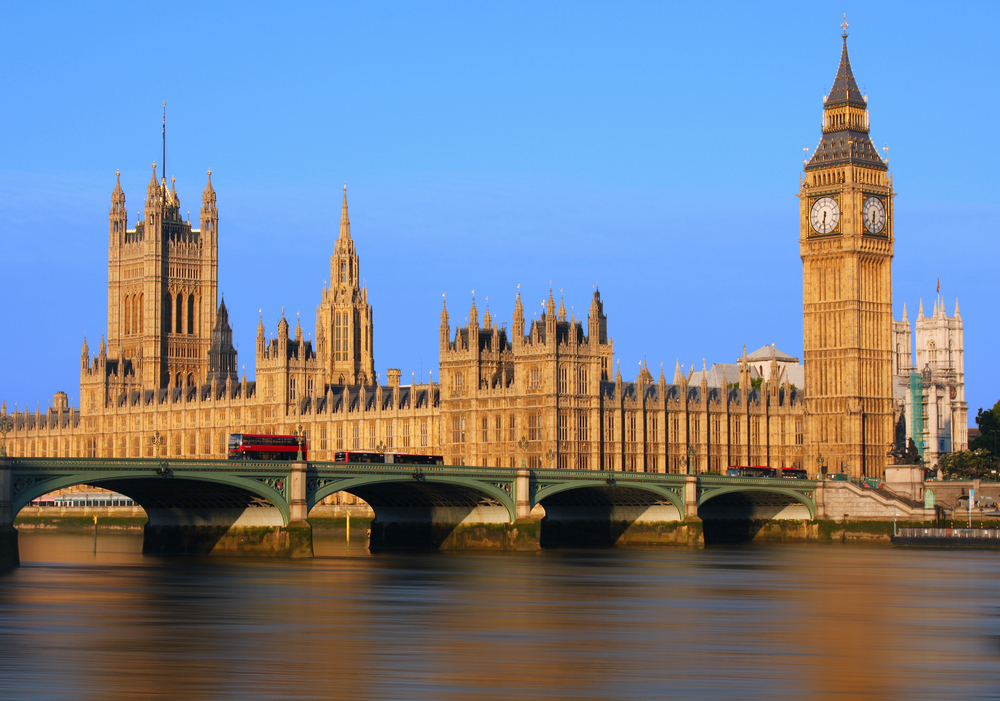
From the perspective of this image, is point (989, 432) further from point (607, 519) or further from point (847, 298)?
point (607, 519)

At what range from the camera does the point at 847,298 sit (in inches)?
4665

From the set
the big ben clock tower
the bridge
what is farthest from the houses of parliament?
the bridge

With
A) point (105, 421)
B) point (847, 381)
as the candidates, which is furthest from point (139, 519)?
point (847, 381)

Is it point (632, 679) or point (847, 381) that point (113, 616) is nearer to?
point (632, 679)

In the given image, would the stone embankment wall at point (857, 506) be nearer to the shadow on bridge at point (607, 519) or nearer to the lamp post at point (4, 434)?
the shadow on bridge at point (607, 519)

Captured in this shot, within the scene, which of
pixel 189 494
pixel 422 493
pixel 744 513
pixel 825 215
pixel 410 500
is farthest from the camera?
pixel 825 215

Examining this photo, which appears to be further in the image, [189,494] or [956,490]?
[956,490]

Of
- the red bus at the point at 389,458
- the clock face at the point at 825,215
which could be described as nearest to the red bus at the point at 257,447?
the red bus at the point at 389,458

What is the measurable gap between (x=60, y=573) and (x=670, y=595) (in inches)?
1028

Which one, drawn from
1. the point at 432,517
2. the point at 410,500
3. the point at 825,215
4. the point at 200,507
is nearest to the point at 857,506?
the point at 825,215

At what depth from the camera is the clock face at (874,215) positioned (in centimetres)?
11988

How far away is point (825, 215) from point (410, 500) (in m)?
45.5

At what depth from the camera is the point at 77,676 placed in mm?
34219

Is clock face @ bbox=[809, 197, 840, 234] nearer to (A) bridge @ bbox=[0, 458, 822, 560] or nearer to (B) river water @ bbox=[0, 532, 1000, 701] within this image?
(A) bridge @ bbox=[0, 458, 822, 560]
